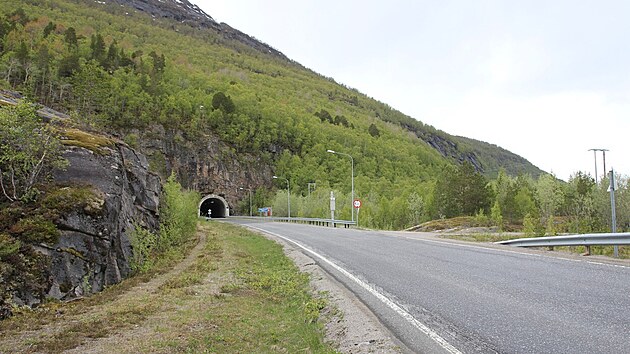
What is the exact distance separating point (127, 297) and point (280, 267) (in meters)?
4.85

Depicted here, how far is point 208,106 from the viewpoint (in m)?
105

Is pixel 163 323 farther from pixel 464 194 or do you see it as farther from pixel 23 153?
pixel 464 194

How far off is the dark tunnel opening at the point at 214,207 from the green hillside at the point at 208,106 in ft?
41.2

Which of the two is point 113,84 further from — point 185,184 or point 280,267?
point 280,267

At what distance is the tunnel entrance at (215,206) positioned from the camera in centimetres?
9256

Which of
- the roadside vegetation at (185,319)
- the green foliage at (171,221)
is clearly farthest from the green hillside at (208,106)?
the roadside vegetation at (185,319)

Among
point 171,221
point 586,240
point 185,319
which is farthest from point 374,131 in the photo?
point 185,319

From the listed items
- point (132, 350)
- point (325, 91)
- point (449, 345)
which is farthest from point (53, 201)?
point (325, 91)

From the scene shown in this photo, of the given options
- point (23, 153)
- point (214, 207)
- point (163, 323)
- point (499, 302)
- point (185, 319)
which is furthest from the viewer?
point (214, 207)

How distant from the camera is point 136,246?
45.4 feet

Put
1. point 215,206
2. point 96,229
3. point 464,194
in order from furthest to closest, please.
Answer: point 215,206 → point 464,194 → point 96,229

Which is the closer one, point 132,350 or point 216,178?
point 132,350

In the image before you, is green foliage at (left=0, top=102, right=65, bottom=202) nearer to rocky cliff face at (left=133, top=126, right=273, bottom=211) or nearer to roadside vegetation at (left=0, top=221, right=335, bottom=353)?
roadside vegetation at (left=0, top=221, right=335, bottom=353)

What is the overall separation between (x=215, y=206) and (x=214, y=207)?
45.3 inches
